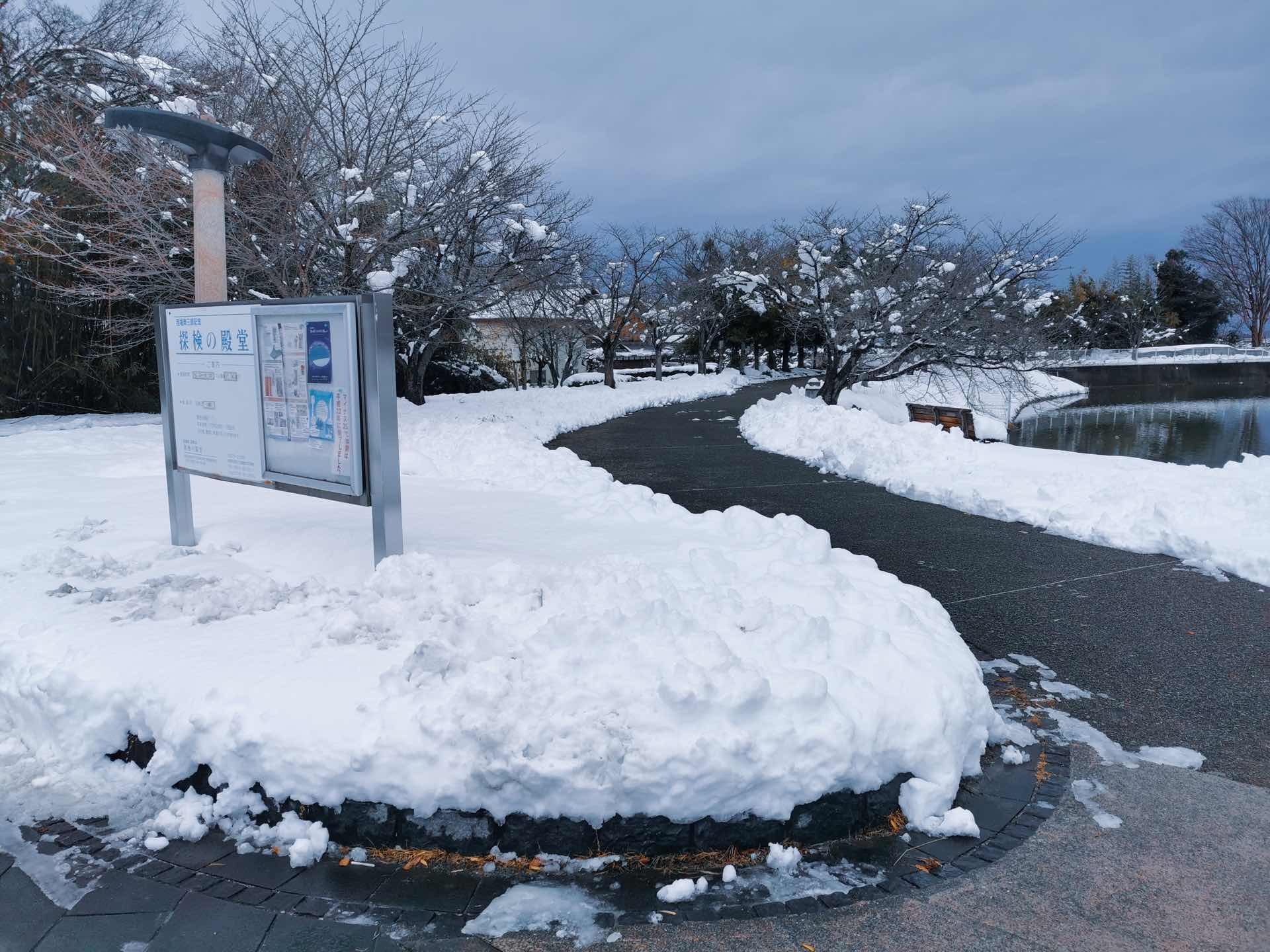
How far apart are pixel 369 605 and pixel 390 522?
2.18 feet

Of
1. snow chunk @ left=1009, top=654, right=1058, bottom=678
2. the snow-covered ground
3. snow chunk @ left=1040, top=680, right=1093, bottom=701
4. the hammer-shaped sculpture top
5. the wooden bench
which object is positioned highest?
the hammer-shaped sculpture top

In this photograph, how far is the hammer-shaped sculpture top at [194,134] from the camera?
5.56 metres

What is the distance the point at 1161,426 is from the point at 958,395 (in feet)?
21.0

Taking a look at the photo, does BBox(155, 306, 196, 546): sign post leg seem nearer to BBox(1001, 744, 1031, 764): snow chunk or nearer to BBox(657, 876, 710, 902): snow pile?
BBox(657, 876, 710, 902): snow pile

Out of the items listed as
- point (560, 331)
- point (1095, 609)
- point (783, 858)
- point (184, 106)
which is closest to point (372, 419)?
point (783, 858)

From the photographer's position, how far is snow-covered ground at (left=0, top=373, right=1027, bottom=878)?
3049 millimetres

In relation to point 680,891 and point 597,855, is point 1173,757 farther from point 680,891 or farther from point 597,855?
point 597,855

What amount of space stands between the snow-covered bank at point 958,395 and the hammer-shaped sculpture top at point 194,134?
1563 centimetres

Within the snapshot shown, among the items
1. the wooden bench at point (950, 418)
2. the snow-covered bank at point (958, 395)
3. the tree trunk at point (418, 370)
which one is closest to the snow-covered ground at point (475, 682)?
the wooden bench at point (950, 418)

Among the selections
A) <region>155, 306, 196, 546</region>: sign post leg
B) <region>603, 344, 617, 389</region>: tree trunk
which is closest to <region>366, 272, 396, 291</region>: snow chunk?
<region>155, 306, 196, 546</region>: sign post leg

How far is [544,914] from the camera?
8.93 ft

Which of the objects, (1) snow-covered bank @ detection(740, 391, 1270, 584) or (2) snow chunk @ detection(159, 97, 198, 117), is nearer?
(1) snow-covered bank @ detection(740, 391, 1270, 584)

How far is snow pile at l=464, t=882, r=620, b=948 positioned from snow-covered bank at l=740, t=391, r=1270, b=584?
229 inches

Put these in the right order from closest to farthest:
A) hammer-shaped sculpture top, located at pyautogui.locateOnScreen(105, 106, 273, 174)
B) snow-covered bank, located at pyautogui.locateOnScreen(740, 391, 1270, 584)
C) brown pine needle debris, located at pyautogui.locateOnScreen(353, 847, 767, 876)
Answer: brown pine needle debris, located at pyautogui.locateOnScreen(353, 847, 767, 876)
hammer-shaped sculpture top, located at pyautogui.locateOnScreen(105, 106, 273, 174)
snow-covered bank, located at pyautogui.locateOnScreen(740, 391, 1270, 584)
